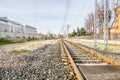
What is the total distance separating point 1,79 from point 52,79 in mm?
1675

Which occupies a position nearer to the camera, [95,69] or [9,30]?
[95,69]

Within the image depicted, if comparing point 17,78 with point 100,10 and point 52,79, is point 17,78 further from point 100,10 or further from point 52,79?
point 100,10

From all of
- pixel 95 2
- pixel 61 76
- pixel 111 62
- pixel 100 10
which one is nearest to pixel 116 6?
pixel 100 10

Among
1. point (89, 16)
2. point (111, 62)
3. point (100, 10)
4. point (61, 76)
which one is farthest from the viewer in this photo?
point (89, 16)

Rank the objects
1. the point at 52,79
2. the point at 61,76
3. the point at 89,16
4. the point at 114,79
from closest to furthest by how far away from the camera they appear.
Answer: the point at 114,79
the point at 52,79
the point at 61,76
the point at 89,16

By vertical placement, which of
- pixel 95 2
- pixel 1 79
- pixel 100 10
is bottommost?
pixel 1 79

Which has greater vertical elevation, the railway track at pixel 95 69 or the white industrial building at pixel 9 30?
the white industrial building at pixel 9 30

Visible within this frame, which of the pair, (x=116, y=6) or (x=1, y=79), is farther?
(x=116, y=6)

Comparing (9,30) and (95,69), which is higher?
(9,30)

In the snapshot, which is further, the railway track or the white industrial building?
the white industrial building

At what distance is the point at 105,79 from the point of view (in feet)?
17.8

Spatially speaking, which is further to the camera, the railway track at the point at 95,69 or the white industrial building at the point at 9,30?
the white industrial building at the point at 9,30

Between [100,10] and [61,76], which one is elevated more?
[100,10]

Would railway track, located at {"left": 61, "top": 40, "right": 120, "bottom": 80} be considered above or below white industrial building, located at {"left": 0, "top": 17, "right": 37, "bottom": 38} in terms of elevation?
below
